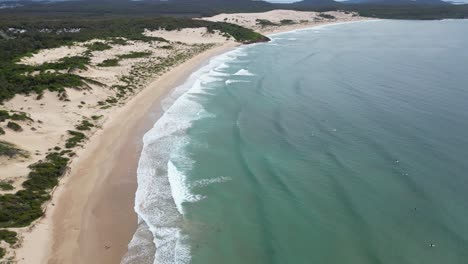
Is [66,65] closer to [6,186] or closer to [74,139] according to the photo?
[74,139]

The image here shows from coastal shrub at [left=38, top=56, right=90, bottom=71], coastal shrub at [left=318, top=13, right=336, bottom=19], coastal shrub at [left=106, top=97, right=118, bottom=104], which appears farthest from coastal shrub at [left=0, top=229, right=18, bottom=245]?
coastal shrub at [left=318, top=13, right=336, bottom=19]

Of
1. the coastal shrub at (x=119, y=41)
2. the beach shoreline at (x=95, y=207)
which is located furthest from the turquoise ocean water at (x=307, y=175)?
the coastal shrub at (x=119, y=41)

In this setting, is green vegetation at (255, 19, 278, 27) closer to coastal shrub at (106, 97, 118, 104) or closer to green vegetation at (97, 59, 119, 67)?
green vegetation at (97, 59, 119, 67)

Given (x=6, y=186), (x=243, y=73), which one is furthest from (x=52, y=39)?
(x=6, y=186)

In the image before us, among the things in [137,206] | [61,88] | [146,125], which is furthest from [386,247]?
[61,88]

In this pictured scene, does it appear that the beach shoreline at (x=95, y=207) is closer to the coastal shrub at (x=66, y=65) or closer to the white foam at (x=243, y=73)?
the coastal shrub at (x=66, y=65)

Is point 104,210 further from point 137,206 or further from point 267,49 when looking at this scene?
Result: point 267,49
